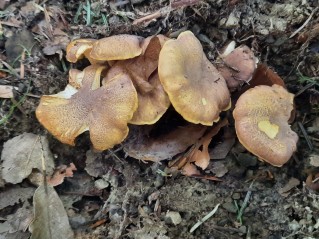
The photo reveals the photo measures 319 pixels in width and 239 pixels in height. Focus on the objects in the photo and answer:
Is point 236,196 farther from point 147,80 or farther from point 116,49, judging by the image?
point 116,49

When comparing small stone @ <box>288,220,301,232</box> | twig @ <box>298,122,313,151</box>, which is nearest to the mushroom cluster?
twig @ <box>298,122,313,151</box>

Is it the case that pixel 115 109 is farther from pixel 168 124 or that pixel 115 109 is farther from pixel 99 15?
pixel 99 15

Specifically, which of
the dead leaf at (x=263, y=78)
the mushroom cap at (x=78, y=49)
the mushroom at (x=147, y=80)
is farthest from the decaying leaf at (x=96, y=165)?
the dead leaf at (x=263, y=78)

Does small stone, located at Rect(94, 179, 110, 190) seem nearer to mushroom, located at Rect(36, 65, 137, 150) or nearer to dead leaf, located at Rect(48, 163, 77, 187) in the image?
dead leaf, located at Rect(48, 163, 77, 187)

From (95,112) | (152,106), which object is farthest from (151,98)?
(95,112)

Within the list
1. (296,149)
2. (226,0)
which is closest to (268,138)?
(296,149)
